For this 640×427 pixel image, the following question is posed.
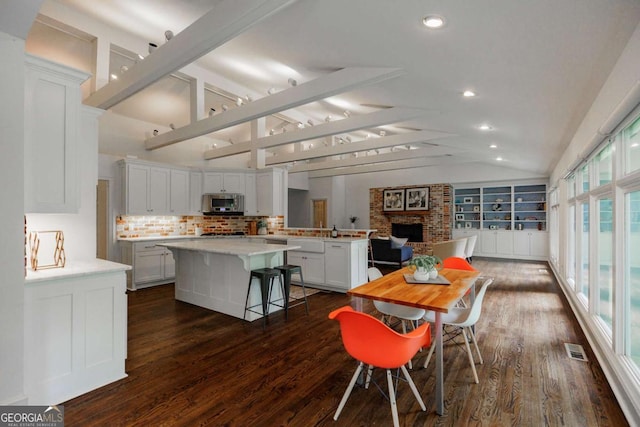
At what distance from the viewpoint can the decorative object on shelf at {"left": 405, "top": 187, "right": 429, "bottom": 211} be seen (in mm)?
10062

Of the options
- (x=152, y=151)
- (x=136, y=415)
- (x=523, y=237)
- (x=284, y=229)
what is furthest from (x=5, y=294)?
(x=523, y=237)

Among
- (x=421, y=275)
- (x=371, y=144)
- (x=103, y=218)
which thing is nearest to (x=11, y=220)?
(x=421, y=275)

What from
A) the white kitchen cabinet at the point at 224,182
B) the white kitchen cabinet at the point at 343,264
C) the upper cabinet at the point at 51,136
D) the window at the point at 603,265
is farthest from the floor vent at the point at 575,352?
the white kitchen cabinet at the point at 224,182

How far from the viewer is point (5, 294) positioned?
1777mm

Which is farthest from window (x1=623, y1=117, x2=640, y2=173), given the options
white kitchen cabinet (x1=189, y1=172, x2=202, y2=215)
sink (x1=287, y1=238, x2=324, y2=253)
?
white kitchen cabinet (x1=189, y1=172, x2=202, y2=215)

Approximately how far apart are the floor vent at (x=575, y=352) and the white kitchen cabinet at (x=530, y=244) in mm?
6728

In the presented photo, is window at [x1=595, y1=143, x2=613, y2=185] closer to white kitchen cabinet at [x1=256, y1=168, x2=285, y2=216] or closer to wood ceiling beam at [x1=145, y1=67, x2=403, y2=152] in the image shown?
wood ceiling beam at [x1=145, y1=67, x2=403, y2=152]

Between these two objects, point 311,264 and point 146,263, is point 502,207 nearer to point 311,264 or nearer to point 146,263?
point 311,264

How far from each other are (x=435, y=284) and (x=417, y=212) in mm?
7796

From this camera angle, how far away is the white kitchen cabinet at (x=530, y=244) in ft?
28.9

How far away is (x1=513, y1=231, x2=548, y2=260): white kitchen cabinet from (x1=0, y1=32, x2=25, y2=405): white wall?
10483 mm

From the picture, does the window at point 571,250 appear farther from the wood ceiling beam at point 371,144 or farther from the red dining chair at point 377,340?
the red dining chair at point 377,340

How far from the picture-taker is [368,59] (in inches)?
109

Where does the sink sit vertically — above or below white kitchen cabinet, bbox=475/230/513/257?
above
